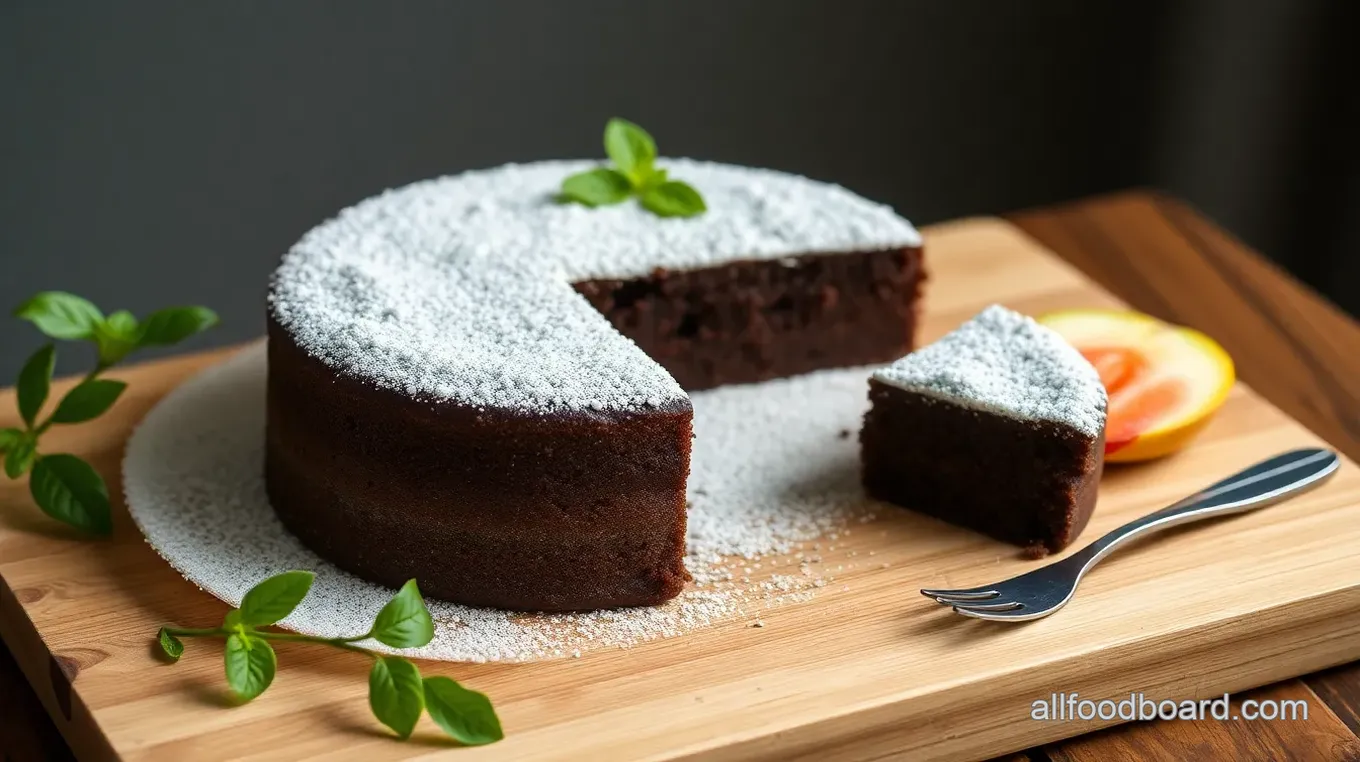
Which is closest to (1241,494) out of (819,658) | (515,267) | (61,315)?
(819,658)

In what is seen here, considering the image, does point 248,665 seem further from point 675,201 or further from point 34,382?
point 675,201

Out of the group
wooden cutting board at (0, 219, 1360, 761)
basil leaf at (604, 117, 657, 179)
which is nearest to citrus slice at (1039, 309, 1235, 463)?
wooden cutting board at (0, 219, 1360, 761)

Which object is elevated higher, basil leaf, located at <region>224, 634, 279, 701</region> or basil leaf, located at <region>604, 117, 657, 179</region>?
basil leaf, located at <region>604, 117, 657, 179</region>

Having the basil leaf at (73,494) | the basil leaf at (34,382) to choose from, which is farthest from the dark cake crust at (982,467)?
the basil leaf at (34,382)

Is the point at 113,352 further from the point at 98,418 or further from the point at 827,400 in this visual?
the point at 827,400

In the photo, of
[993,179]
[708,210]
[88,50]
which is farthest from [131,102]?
[993,179]

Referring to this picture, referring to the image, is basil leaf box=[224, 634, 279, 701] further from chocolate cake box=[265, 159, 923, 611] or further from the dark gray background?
the dark gray background
